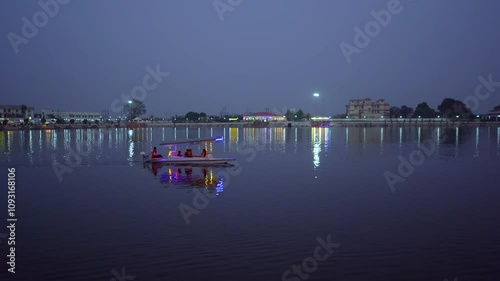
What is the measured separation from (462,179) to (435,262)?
51.8ft

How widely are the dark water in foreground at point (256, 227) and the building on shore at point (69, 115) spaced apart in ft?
511

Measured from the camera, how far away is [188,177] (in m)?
26.5

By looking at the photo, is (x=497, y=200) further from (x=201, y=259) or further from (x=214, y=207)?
(x=201, y=259)

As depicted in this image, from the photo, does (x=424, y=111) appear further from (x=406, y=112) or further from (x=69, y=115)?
(x=69, y=115)

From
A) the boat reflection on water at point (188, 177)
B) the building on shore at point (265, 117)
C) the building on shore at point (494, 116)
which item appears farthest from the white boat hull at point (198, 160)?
the building on shore at point (494, 116)

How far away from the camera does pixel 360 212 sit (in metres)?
16.9

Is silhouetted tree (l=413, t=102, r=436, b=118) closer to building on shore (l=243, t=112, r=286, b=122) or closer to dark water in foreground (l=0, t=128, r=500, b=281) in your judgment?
building on shore (l=243, t=112, r=286, b=122)

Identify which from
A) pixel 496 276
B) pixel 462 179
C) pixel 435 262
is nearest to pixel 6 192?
pixel 435 262

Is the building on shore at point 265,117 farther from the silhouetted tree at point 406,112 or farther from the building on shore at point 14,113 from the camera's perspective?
the building on shore at point 14,113

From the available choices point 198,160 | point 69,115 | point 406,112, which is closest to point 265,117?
point 406,112

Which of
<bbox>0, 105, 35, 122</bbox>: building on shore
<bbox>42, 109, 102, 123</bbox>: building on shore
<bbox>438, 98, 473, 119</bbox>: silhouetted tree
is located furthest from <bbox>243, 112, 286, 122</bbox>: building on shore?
<bbox>0, 105, 35, 122</bbox>: building on shore

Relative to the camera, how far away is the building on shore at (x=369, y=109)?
16988cm

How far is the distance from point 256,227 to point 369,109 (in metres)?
164

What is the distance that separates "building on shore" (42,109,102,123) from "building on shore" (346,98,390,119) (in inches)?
4341
